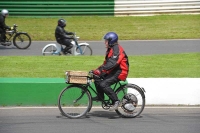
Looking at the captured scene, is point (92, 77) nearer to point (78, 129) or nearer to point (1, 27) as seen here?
point (78, 129)

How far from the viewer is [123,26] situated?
86.6 ft

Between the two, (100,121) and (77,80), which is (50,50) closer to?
(77,80)

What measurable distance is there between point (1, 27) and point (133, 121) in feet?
41.6

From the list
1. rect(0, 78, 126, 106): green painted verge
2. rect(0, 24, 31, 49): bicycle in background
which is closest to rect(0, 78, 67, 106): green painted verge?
rect(0, 78, 126, 106): green painted verge

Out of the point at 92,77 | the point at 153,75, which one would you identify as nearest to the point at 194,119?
the point at 92,77

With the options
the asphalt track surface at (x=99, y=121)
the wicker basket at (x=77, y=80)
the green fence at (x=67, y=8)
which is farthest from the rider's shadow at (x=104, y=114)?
the green fence at (x=67, y=8)

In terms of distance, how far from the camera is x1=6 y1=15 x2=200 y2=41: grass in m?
24.5

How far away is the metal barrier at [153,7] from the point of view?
28.4 meters

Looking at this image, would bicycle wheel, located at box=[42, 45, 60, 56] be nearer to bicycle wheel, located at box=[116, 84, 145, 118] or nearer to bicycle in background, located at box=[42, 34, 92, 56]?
bicycle in background, located at box=[42, 34, 92, 56]

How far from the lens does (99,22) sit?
1073 inches

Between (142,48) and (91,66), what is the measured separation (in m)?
7.54

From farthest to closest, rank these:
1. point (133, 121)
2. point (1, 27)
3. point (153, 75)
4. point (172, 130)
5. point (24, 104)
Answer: point (1, 27), point (153, 75), point (24, 104), point (133, 121), point (172, 130)

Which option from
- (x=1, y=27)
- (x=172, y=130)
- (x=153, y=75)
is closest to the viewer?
(x=172, y=130)

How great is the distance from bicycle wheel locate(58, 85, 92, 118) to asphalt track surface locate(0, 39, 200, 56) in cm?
1000
